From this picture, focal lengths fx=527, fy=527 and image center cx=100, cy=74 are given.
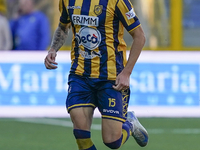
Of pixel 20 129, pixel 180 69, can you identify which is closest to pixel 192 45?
pixel 180 69

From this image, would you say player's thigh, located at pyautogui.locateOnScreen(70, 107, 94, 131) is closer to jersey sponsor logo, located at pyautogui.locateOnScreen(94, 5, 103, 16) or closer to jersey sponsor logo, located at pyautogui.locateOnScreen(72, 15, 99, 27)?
jersey sponsor logo, located at pyautogui.locateOnScreen(72, 15, 99, 27)

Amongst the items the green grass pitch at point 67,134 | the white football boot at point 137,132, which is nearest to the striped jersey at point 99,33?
the white football boot at point 137,132

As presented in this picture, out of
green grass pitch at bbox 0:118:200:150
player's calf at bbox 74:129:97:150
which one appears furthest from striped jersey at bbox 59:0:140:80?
green grass pitch at bbox 0:118:200:150

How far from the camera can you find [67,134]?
24.7 feet

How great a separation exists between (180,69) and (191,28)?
2.17 metres

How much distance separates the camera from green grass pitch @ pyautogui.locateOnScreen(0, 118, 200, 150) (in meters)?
6.59

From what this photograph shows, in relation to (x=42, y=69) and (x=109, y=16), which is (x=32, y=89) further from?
(x=109, y=16)

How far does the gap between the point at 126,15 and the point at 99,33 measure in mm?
303

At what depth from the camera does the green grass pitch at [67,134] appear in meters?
6.59

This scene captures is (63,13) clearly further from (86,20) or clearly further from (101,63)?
(101,63)

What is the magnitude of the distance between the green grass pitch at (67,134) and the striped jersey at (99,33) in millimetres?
1753

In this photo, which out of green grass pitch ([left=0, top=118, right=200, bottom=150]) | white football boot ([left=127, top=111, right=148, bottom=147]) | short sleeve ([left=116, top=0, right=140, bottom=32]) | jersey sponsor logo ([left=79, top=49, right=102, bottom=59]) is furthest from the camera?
green grass pitch ([left=0, top=118, right=200, bottom=150])

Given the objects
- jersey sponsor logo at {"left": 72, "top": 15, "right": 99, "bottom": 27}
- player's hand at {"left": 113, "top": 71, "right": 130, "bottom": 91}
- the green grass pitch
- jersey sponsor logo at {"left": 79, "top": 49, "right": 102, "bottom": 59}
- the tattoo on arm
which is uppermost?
jersey sponsor logo at {"left": 72, "top": 15, "right": 99, "bottom": 27}

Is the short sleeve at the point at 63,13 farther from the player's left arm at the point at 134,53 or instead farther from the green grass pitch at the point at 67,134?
the green grass pitch at the point at 67,134
